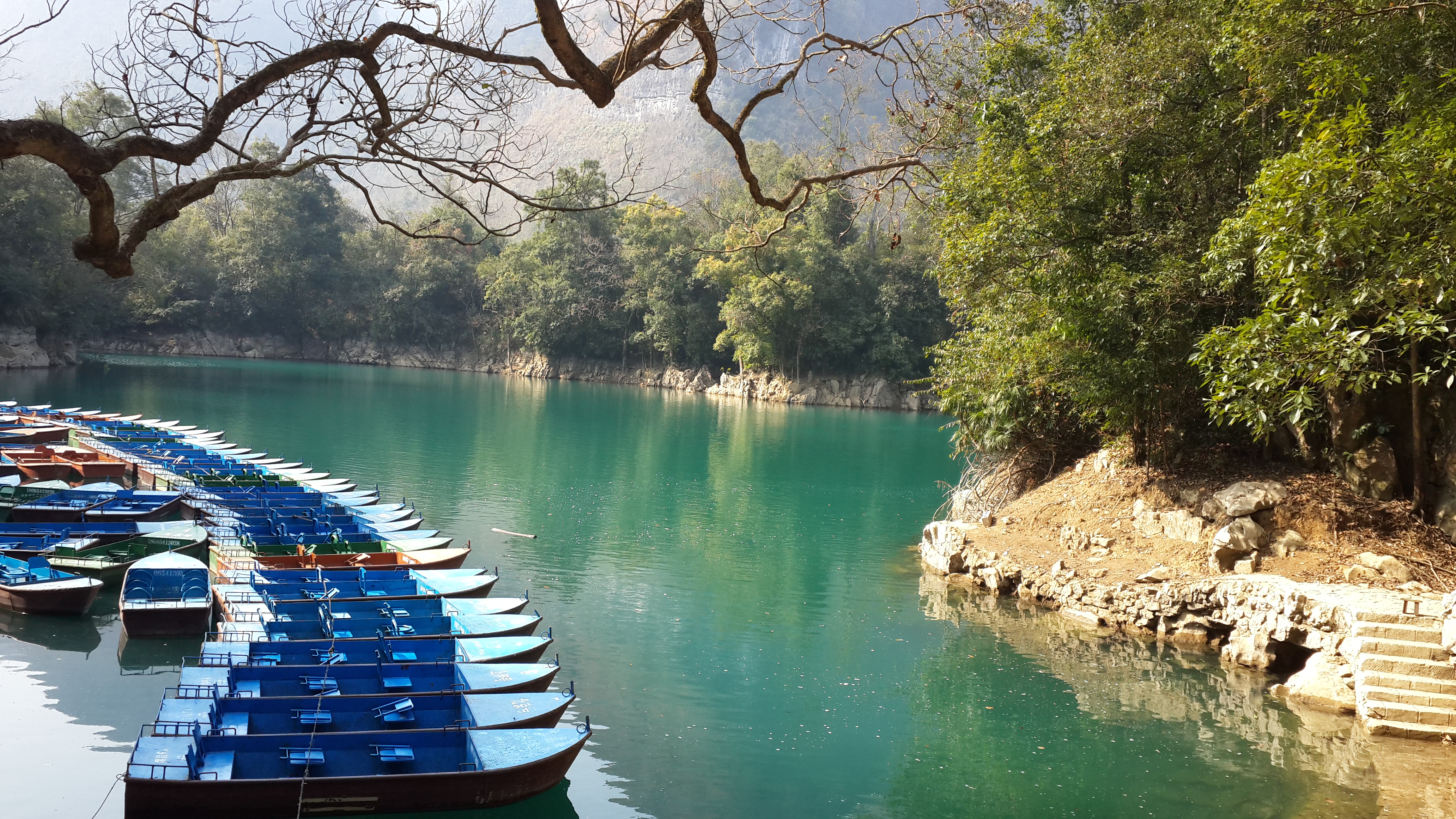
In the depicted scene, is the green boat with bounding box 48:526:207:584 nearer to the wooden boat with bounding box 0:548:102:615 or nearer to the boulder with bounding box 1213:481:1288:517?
the wooden boat with bounding box 0:548:102:615

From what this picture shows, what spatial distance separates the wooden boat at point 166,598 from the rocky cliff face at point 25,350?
30705 mm

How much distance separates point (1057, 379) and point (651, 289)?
132 ft

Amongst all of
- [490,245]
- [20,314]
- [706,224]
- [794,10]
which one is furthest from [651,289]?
[794,10]

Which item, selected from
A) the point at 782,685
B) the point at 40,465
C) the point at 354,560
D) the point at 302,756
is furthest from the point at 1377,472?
the point at 40,465

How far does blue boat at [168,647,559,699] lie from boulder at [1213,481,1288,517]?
8.07 m

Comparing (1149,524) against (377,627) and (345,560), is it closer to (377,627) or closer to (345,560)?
(377,627)

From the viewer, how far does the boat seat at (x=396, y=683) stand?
296 inches

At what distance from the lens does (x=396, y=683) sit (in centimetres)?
755

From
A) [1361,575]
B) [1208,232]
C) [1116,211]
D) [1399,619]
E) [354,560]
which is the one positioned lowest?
[354,560]

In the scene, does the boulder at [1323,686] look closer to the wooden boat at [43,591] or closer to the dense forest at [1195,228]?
the dense forest at [1195,228]

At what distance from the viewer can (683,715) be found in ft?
29.2

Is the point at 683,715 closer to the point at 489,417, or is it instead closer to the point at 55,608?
the point at 55,608

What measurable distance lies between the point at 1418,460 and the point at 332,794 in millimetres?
10746

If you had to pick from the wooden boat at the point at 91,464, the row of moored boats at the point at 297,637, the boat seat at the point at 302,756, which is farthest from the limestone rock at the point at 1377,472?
the wooden boat at the point at 91,464
